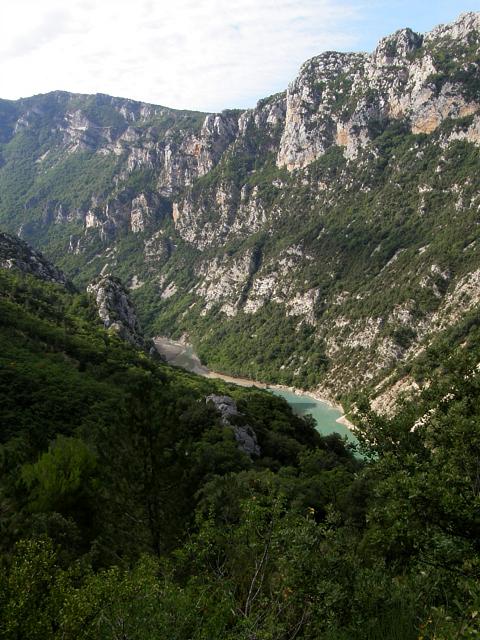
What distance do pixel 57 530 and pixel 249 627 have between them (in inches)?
423

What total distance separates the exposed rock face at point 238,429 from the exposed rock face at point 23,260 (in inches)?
2899

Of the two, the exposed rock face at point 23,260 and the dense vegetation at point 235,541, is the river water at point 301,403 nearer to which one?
the exposed rock face at point 23,260

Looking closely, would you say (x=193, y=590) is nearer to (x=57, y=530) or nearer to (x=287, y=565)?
(x=287, y=565)

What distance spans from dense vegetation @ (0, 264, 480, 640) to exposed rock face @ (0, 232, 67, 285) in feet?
320

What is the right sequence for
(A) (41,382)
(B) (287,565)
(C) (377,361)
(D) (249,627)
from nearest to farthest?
(D) (249,627) → (B) (287,565) → (A) (41,382) → (C) (377,361)

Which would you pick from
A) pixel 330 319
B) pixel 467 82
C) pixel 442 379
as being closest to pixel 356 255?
pixel 330 319

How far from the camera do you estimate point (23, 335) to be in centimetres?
6066

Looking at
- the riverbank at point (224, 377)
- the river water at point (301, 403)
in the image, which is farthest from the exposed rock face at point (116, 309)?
the river water at point (301, 403)

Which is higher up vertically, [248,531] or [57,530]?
[248,531]

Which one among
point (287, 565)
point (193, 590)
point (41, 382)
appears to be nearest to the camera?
point (287, 565)

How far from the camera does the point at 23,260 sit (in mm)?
122500

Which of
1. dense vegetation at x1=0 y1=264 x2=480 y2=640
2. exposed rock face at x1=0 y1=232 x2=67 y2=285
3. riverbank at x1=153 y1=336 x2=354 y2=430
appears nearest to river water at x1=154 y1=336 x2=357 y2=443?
riverbank at x1=153 y1=336 x2=354 y2=430

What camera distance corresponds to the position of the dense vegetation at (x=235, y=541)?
36.8ft

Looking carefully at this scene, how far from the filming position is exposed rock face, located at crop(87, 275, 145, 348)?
106844 mm
